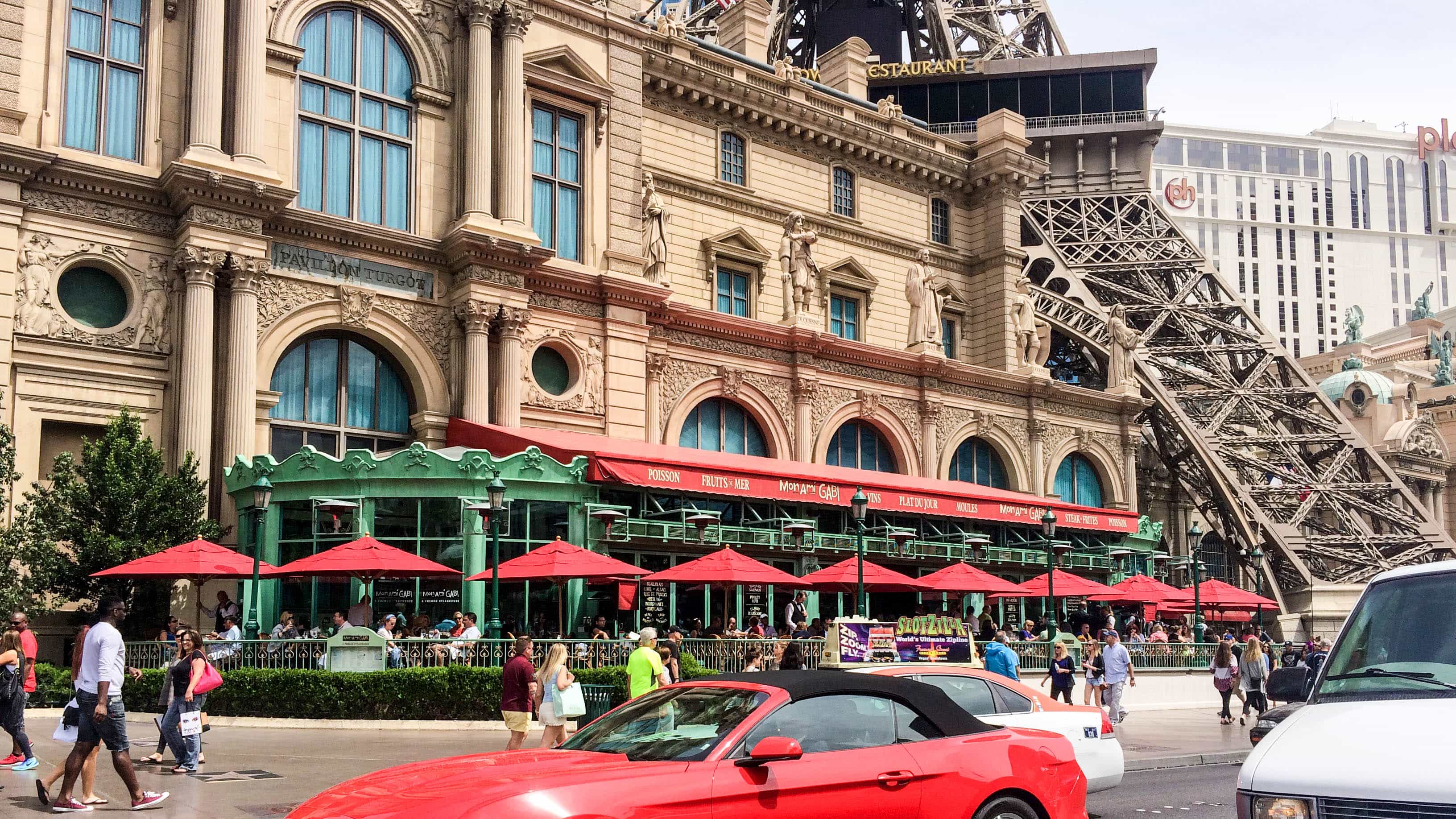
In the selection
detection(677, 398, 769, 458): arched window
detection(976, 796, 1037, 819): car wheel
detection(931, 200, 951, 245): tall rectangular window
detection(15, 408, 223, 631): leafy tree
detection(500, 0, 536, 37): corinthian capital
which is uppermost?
detection(500, 0, 536, 37): corinthian capital

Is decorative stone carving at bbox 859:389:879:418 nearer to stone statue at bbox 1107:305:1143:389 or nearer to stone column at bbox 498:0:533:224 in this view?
stone column at bbox 498:0:533:224

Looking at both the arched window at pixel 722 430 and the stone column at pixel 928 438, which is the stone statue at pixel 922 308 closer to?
the stone column at pixel 928 438

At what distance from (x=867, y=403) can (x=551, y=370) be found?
1208 cm

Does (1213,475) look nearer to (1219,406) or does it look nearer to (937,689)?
(1219,406)

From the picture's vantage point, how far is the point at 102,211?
96.1 feet

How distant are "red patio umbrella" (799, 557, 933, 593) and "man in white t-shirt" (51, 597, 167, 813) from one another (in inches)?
699

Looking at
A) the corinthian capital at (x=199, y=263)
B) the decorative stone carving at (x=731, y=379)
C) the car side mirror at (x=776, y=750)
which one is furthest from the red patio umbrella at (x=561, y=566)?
the car side mirror at (x=776, y=750)

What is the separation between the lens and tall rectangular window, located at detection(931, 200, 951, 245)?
5081cm

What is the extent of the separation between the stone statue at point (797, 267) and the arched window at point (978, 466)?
8.63 m

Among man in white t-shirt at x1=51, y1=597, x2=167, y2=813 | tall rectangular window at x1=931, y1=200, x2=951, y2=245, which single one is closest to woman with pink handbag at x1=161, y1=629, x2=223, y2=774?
man in white t-shirt at x1=51, y1=597, x2=167, y2=813

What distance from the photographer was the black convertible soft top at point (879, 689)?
28.1 ft

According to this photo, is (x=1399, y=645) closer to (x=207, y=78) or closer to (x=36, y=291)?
(x=36, y=291)

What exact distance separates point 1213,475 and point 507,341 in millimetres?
35912

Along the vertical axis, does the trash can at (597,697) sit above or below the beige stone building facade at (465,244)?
below
